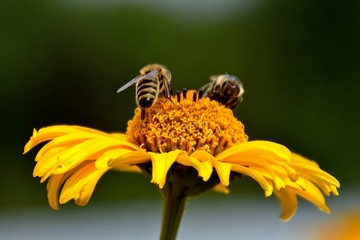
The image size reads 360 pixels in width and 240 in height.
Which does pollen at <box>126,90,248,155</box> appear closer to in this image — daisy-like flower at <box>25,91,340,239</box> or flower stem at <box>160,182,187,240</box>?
daisy-like flower at <box>25,91,340,239</box>

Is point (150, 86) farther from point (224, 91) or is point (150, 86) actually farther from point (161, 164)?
point (161, 164)

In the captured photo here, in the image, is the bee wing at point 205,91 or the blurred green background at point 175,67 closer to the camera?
the bee wing at point 205,91

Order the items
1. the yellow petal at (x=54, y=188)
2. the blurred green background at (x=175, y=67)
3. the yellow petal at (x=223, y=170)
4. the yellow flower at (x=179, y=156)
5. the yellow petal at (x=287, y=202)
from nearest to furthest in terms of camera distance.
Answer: the yellow petal at (x=223, y=170) < the yellow flower at (x=179, y=156) < the yellow petal at (x=54, y=188) < the yellow petal at (x=287, y=202) < the blurred green background at (x=175, y=67)

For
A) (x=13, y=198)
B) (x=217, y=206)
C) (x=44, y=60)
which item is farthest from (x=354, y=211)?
(x=44, y=60)

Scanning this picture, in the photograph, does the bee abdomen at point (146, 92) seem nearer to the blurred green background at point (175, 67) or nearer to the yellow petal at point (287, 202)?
the yellow petal at point (287, 202)

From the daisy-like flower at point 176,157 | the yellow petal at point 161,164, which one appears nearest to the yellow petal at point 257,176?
the daisy-like flower at point 176,157

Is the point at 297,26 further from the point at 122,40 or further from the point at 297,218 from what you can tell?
the point at 297,218
